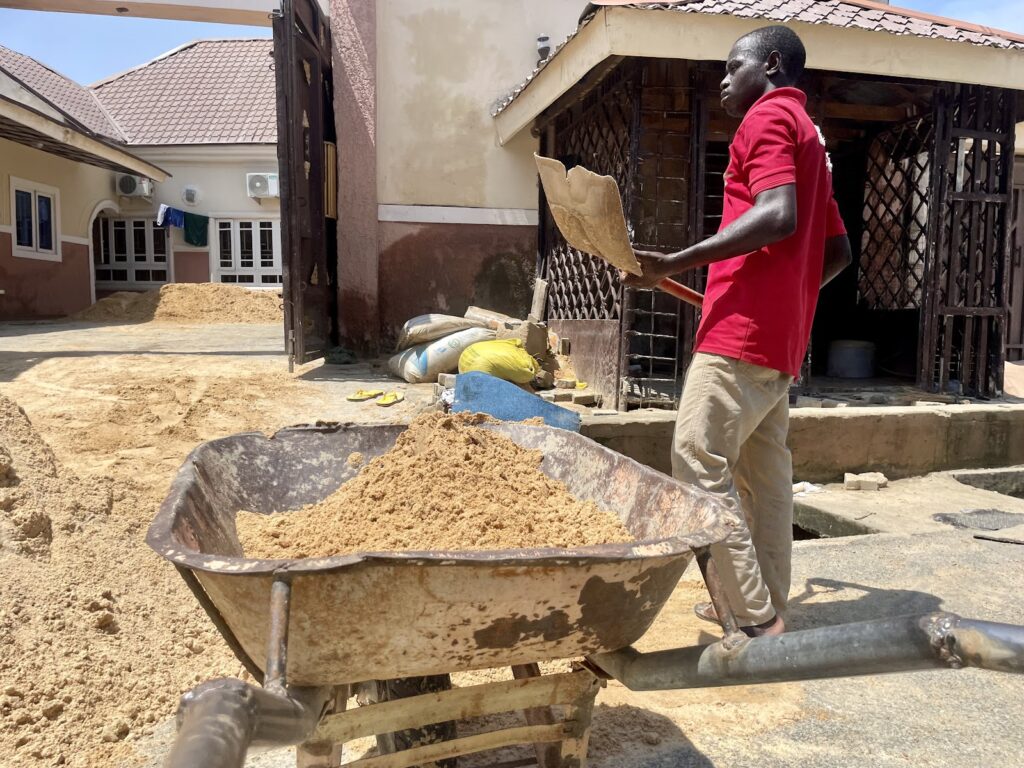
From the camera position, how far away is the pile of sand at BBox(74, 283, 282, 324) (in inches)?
519

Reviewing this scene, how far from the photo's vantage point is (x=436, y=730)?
1.68m

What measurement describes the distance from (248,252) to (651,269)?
15540mm

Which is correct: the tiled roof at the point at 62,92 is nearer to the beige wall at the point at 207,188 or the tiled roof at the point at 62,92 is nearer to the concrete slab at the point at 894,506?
the beige wall at the point at 207,188

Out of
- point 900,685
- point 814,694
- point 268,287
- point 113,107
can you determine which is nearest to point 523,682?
point 814,694

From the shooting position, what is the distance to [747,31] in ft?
17.3

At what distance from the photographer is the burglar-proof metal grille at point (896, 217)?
7.39 meters

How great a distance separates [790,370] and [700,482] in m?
0.43

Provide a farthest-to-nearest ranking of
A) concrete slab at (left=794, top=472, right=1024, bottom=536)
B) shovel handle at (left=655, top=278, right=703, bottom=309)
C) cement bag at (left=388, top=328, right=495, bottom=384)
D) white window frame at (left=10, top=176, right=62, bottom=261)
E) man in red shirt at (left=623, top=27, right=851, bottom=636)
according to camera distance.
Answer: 1. white window frame at (left=10, top=176, right=62, bottom=261)
2. cement bag at (left=388, top=328, right=495, bottom=384)
3. concrete slab at (left=794, top=472, right=1024, bottom=536)
4. shovel handle at (left=655, top=278, right=703, bottom=309)
5. man in red shirt at (left=623, top=27, right=851, bottom=636)

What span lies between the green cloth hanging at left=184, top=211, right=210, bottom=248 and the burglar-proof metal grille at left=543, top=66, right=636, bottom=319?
10.7m

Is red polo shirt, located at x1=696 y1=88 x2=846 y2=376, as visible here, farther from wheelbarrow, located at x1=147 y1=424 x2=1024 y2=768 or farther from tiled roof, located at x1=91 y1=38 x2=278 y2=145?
tiled roof, located at x1=91 y1=38 x2=278 y2=145

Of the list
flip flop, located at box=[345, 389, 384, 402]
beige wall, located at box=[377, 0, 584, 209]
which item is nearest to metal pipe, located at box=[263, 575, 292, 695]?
flip flop, located at box=[345, 389, 384, 402]

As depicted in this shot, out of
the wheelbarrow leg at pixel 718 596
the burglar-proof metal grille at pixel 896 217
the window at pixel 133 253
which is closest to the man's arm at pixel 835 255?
the wheelbarrow leg at pixel 718 596

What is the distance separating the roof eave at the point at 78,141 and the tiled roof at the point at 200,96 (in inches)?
74.9

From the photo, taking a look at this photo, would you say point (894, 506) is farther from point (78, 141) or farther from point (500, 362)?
point (78, 141)
